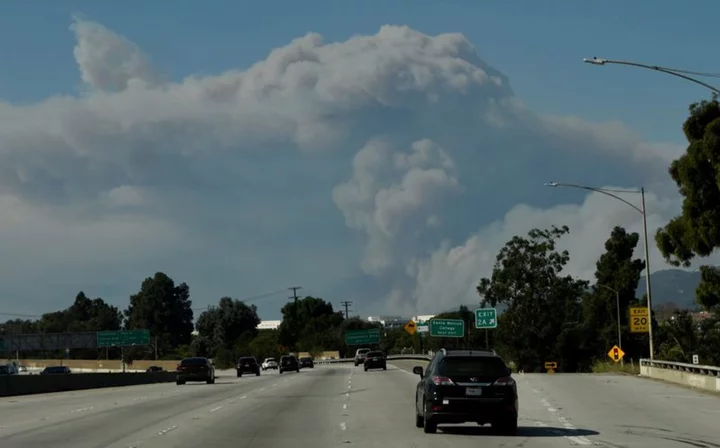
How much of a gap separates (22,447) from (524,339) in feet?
316

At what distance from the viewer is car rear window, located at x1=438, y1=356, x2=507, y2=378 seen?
21047 millimetres

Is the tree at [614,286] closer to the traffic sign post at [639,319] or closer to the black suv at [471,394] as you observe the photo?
the traffic sign post at [639,319]

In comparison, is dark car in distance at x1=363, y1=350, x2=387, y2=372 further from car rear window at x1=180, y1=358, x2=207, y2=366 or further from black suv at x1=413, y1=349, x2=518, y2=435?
black suv at x1=413, y1=349, x2=518, y2=435

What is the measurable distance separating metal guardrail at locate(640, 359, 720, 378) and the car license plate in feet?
65.6

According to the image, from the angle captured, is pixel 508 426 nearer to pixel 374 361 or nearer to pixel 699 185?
pixel 699 185

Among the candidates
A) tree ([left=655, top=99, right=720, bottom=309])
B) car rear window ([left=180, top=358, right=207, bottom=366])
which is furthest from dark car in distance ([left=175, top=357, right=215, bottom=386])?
tree ([left=655, top=99, right=720, bottom=309])

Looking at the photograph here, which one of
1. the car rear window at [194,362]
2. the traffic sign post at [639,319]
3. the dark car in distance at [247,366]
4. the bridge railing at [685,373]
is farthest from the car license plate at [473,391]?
the dark car in distance at [247,366]

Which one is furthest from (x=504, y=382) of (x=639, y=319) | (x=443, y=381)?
(x=639, y=319)

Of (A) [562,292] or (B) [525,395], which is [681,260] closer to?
(B) [525,395]

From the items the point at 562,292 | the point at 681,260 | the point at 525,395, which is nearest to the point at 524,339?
the point at 562,292

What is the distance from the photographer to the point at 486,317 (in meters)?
97.4

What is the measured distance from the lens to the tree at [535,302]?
11219 cm

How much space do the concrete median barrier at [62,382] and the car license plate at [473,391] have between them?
105 feet

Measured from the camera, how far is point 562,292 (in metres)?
113
